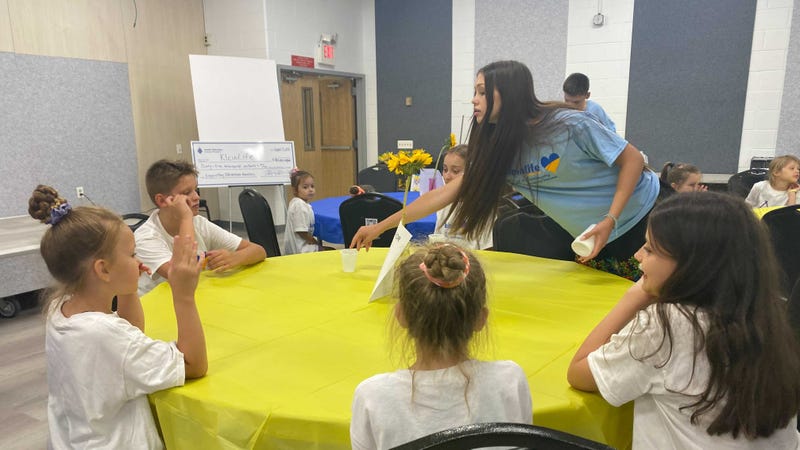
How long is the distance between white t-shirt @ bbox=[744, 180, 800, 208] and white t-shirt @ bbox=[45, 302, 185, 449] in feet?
14.0

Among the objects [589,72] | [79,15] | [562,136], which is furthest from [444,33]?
[562,136]

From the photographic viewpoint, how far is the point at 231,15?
20.9 feet

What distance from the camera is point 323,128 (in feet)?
25.0

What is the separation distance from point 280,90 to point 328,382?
607 cm

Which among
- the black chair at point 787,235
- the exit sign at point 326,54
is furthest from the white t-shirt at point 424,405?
the exit sign at point 326,54

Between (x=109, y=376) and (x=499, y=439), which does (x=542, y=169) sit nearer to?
(x=499, y=439)

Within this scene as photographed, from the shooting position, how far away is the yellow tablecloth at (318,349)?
98cm

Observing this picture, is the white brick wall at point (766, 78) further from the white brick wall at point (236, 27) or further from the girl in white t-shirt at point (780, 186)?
the white brick wall at point (236, 27)

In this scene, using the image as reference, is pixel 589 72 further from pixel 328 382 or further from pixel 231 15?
pixel 328 382

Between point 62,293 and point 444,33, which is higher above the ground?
point 444,33

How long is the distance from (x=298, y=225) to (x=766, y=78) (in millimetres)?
4805

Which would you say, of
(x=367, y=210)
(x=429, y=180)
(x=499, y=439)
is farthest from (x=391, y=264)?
(x=429, y=180)

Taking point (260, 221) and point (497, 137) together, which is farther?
point (260, 221)

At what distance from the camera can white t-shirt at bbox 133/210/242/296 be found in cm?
192
